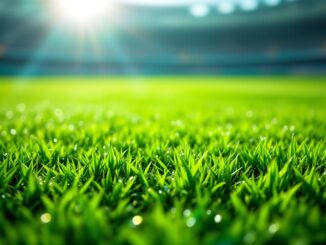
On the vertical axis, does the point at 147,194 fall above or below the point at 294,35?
below

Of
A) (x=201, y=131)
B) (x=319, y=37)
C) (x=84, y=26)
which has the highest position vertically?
A: (x=84, y=26)

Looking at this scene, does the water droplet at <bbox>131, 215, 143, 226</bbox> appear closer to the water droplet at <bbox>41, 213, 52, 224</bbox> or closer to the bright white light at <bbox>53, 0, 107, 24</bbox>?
the water droplet at <bbox>41, 213, 52, 224</bbox>

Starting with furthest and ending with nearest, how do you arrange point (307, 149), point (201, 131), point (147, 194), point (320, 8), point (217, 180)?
1. point (320, 8)
2. point (201, 131)
3. point (307, 149)
4. point (217, 180)
5. point (147, 194)

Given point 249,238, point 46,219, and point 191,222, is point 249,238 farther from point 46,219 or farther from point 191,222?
point 46,219

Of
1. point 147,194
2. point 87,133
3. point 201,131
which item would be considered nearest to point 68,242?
point 147,194

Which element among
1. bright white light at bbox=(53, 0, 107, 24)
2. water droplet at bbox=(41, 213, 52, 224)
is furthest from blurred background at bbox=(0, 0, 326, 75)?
water droplet at bbox=(41, 213, 52, 224)

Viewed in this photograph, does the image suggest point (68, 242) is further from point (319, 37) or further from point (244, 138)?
point (319, 37)

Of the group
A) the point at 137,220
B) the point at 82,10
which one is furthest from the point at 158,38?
the point at 137,220
